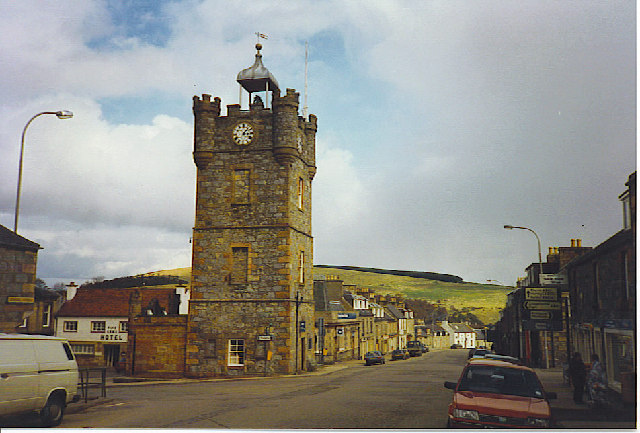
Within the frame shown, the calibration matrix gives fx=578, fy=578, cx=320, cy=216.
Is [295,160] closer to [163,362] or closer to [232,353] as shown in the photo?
[232,353]

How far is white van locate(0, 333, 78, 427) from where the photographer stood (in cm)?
1307

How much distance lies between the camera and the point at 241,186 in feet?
115

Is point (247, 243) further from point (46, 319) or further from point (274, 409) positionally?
point (46, 319)

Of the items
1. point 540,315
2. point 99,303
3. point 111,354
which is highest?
point 99,303

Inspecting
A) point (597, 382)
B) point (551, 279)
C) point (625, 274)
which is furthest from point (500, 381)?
point (551, 279)

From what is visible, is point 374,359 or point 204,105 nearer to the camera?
point 204,105

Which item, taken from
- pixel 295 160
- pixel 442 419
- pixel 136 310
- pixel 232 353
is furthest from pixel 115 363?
pixel 442 419

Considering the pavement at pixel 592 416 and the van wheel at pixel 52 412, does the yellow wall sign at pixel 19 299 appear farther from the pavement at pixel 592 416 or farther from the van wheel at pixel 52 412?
the pavement at pixel 592 416

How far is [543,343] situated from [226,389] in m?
24.8

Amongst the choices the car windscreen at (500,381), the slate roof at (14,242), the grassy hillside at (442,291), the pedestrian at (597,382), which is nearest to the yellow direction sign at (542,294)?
the pedestrian at (597,382)

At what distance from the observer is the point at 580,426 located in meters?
14.8

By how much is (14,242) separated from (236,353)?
1749 cm

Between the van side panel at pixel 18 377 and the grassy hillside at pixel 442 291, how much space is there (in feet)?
449

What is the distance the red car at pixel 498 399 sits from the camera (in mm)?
11859
